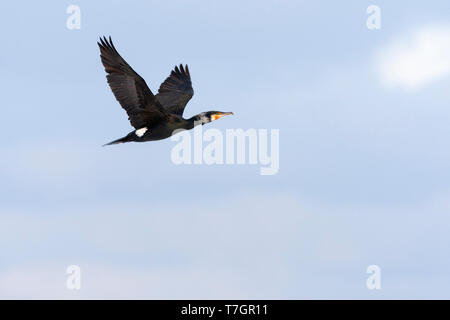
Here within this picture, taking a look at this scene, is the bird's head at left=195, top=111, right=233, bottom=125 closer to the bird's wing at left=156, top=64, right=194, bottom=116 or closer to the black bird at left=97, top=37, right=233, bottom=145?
the black bird at left=97, top=37, right=233, bottom=145

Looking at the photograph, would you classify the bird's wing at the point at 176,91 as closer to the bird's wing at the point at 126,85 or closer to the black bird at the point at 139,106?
the black bird at the point at 139,106

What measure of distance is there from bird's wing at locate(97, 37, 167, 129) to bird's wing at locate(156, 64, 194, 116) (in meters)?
3.11

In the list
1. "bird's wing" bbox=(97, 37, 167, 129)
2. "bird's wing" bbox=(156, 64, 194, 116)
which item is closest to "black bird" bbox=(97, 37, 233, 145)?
"bird's wing" bbox=(97, 37, 167, 129)

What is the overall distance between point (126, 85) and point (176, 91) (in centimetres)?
482

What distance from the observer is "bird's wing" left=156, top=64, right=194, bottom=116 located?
1098 inches

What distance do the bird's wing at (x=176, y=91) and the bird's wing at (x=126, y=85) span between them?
10.2 feet

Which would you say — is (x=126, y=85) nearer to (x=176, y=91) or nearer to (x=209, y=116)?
(x=209, y=116)

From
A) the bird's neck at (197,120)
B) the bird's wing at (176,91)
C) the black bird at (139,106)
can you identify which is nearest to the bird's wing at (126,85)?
the black bird at (139,106)

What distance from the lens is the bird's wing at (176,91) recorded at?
27.9 metres

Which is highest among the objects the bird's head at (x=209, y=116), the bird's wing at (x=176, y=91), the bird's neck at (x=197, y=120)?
the bird's wing at (x=176, y=91)
